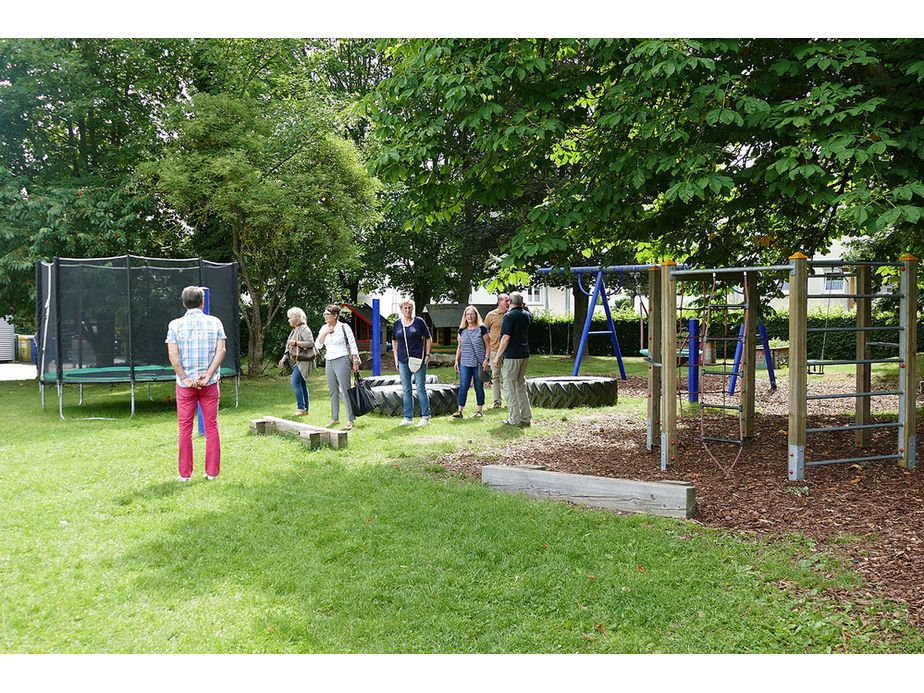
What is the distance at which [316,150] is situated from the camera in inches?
756

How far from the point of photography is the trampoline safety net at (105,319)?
43.8 feet

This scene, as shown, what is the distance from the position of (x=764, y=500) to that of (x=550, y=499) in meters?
1.86

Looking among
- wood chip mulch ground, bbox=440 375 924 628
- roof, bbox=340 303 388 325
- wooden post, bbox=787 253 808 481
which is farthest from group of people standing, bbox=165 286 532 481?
roof, bbox=340 303 388 325

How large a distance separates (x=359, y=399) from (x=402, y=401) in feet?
4.02

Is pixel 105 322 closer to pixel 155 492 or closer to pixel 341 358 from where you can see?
pixel 341 358

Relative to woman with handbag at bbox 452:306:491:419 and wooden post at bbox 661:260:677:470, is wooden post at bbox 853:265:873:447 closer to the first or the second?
wooden post at bbox 661:260:677:470

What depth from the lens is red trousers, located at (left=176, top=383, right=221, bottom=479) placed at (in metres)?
7.24

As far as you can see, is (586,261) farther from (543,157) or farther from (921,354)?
(543,157)

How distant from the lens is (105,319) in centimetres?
1355

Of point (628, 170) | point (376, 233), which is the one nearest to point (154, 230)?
point (376, 233)

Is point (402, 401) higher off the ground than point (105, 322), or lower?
lower

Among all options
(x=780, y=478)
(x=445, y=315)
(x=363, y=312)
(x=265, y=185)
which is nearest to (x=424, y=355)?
(x=780, y=478)

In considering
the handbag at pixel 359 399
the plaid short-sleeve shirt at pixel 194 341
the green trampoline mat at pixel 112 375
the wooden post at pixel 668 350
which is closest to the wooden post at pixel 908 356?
the wooden post at pixel 668 350

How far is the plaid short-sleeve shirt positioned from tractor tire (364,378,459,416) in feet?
16.4
